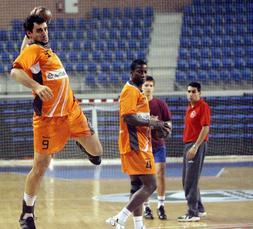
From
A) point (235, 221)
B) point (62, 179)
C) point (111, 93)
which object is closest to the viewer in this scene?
point (235, 221)

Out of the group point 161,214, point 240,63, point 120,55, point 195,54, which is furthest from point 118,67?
point 161,214

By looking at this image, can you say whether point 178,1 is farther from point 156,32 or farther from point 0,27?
point 0,27

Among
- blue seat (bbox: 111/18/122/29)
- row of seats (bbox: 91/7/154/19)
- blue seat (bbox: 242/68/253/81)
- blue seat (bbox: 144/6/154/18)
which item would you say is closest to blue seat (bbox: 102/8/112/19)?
row of seats (bbox: 91/7/154/19)

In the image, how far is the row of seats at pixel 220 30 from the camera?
2047cm

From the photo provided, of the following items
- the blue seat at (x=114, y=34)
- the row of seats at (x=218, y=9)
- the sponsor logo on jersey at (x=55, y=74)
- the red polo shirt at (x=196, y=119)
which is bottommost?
the red polo shirt at (x=196, y=119)

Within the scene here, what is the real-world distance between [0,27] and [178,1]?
6051 mm

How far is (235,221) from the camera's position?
7875mm

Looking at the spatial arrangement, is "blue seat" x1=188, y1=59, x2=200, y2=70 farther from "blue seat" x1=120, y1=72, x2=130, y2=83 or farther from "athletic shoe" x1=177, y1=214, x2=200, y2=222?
"athletic shoe" x1=177, y1=214, x2=200, y2=222

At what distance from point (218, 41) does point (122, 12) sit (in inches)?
131

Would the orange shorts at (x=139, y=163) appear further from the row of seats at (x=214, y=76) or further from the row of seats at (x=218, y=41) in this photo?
the row of seats at (x=218, y=41)

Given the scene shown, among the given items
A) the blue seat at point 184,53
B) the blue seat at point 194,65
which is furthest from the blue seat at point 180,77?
the blue seat at point 184,53

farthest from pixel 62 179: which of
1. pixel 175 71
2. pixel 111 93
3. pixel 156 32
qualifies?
pixel 156 32

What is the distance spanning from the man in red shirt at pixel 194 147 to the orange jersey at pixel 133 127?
4.67ft

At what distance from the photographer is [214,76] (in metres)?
18.9
